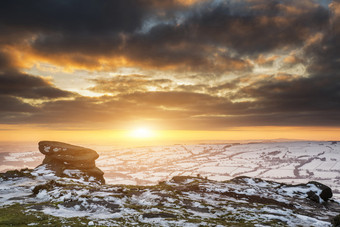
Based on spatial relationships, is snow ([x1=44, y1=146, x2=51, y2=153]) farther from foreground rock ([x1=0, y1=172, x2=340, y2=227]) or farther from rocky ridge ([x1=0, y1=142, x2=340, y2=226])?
foreground rock ([x1=0, y1=172, x2=340, y2=227])

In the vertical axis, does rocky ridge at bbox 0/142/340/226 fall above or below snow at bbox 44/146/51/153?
below

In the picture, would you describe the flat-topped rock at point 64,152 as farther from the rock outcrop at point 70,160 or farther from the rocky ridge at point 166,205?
the rocky ridge at point 166,205

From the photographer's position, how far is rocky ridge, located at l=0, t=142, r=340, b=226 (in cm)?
2877

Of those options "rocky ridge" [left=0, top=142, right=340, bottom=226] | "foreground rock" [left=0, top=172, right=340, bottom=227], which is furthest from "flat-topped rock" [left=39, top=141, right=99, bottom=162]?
"foreground rock" [left=0, top=172, right=340, bottom=227]

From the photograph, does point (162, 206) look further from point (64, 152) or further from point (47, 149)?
point (47, 149)

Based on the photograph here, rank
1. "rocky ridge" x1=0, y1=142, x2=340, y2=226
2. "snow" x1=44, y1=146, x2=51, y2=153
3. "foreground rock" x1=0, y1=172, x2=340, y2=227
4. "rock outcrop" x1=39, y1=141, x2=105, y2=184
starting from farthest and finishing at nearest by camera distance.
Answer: "snow" x1=44, y1=146, x2=51, y2=153 < "rock outcrop" x1=39, y1=141, x2=105, y2=184 < "rocky ridge" x1=0, y1=142, x2=340, y2=226 < "foreground rock" x1=0, y1=172, x2=340, y2=227

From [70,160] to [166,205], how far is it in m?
47.8

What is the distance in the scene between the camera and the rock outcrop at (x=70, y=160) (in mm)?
70062

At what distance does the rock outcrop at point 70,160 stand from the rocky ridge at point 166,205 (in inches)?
256

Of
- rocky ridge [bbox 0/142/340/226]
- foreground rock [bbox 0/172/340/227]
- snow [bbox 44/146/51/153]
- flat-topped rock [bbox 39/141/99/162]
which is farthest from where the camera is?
snow [bbox 44/146/51/153]

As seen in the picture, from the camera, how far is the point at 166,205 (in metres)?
38.8

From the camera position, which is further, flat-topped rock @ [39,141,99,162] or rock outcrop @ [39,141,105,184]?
flat-topped rock @ [39,141,99,162]

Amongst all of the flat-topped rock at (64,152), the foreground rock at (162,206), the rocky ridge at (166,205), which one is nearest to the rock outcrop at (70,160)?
the flat-topped rock at (64,152)

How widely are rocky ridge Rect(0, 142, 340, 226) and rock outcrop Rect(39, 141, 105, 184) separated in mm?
6505
